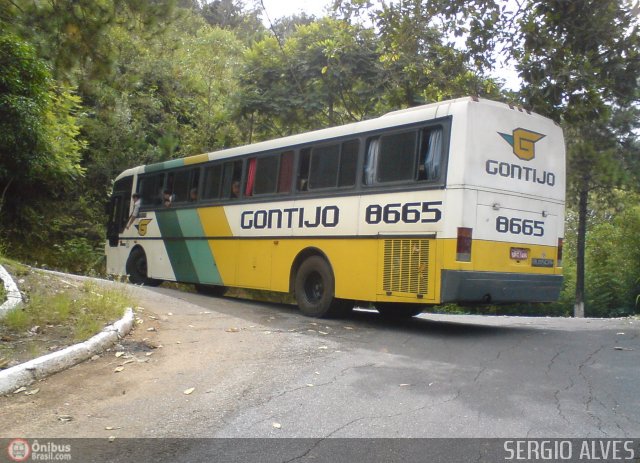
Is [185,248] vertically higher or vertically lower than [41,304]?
higher

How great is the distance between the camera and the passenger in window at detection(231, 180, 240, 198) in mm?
12438

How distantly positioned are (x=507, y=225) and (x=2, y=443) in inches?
258

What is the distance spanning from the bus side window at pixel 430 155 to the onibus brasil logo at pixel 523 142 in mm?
910

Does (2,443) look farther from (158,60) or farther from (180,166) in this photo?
(158,60)

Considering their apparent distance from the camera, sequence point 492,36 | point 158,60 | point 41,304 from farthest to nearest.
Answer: point 158,60
point 492,36
point 41,304

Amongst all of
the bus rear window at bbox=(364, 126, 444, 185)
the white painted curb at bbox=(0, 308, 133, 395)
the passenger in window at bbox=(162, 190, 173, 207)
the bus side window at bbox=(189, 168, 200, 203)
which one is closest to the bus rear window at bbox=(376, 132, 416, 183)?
the bus rear window at bbox=(364, 126, 444, 185)

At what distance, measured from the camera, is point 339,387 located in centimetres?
594

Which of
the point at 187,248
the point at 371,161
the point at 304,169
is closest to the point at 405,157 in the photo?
the point at 371,161

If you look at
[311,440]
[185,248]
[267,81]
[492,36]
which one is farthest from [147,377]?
[267,81]

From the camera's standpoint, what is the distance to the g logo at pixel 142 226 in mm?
15352

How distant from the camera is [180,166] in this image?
14.3 m

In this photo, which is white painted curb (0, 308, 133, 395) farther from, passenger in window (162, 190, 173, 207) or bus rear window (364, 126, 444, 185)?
passenger in window (162, 190, 173, 207)

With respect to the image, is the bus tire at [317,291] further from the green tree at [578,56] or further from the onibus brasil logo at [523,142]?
the green tree at [578,56]

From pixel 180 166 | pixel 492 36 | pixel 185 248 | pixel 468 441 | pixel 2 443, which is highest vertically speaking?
pixel 492 36
